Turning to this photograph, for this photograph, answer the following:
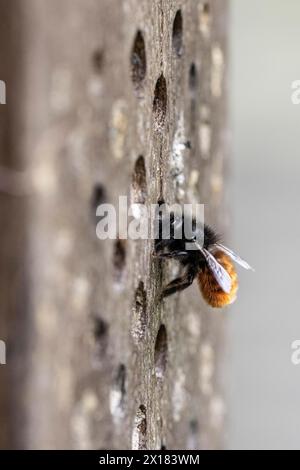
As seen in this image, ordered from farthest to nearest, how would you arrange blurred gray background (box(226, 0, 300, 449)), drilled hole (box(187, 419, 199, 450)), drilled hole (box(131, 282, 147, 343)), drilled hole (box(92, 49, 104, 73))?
blurred gray background (box(226, 0, 300, 449))
drilled hole (box(92, 49, 104, 73))
drilled hole (box(187, 419, 199, 450))
drilled hole (box(131, 282, 147, 343))

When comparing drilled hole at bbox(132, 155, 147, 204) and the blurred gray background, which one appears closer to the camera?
drilled hole at bbox(132, 155, 147, 204)

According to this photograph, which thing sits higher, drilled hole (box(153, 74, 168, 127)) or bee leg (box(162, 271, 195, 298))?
drilled hole (box(153, 74, 168, 127))

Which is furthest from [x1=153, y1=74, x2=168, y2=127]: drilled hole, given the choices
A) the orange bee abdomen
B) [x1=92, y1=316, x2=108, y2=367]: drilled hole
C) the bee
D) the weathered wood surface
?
[x1=92, y1=316, x2=108, y2=367]: drilled hole

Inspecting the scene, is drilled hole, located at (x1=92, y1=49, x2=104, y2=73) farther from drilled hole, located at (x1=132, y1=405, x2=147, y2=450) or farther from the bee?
drilled hole, located at (x1=132, y1=405, x2=147, y2=450)

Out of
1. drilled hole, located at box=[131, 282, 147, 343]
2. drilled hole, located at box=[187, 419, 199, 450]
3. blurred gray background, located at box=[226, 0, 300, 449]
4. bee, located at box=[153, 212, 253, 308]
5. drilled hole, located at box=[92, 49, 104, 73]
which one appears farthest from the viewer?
blurred gray background, located at box=[226, 0, 300, 449]

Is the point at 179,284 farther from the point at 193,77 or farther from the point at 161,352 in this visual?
the point at 193,77

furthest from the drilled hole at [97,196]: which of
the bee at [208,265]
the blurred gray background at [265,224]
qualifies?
the blurred gray background at [265,224]

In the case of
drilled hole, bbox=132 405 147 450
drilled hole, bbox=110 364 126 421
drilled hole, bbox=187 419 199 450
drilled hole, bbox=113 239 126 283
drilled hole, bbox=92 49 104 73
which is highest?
drilled hole, bbox=92 49 104 73

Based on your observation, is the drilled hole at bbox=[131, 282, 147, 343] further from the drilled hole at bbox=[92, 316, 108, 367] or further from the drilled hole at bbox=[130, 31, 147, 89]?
the drilled hole at bbox=[92, 316, 108, 367]
